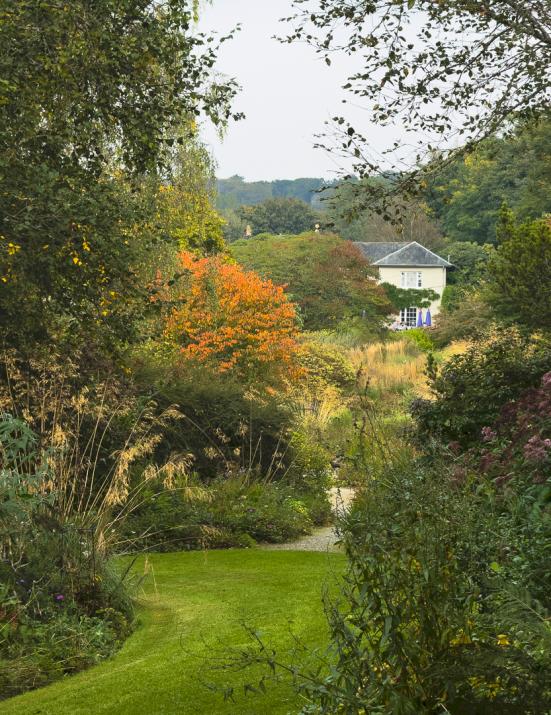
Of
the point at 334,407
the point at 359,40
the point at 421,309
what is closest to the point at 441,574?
the point at 359,40

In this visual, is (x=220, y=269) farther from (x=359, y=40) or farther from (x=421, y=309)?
(x=421, y=309)

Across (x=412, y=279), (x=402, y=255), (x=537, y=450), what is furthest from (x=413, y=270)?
(x=537, y=450)

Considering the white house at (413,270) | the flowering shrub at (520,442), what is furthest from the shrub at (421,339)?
the flowering shrub at (520,442)

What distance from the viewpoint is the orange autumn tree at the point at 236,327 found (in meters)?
18.4

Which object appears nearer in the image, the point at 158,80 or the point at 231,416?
the point at 158,80

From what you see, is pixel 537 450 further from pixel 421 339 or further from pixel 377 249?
pixel 377 249

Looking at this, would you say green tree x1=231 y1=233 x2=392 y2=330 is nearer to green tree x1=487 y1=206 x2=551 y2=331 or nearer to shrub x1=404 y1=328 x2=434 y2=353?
shrub x1=404 y1=328 x2=434 y2=353

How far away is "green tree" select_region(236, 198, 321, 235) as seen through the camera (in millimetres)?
62656

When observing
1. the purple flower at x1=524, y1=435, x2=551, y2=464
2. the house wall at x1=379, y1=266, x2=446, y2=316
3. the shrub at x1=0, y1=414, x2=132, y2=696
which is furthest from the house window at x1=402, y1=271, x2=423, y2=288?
the shrub at x1=0, y1=414, x2=132, y2=696

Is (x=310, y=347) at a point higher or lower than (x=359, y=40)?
lower

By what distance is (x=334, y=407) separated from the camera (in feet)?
62.3

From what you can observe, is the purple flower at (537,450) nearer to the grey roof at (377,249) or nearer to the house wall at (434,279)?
the house wall at (434,279)

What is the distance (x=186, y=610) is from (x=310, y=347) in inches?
712

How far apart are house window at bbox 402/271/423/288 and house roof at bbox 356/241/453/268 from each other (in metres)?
0.53
